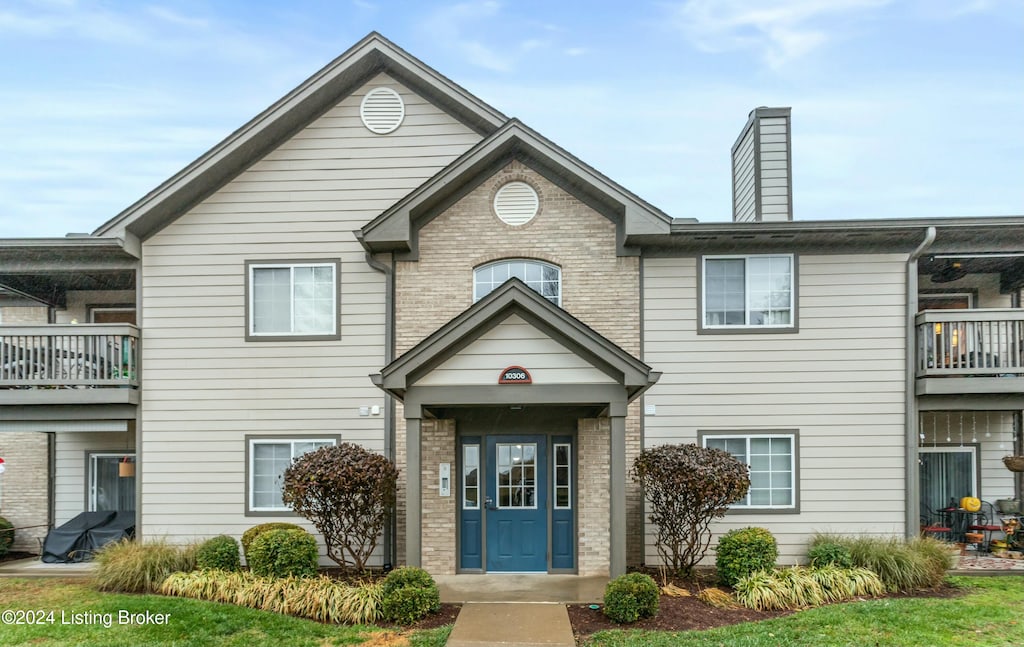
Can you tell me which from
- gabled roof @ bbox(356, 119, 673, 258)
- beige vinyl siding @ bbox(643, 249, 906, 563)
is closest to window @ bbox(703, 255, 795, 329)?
beige vinyl siding @ bbox(643, 249, 906, 563)

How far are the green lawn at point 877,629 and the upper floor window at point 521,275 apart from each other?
558 centimetres

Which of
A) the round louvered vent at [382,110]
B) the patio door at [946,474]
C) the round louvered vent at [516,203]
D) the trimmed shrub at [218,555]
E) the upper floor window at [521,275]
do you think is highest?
the round louvered vent at [382,110]

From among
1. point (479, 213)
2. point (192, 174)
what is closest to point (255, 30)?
point (192, 174)

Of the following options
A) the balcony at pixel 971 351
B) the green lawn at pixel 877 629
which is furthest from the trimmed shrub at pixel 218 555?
the balcony at pixel 971 351

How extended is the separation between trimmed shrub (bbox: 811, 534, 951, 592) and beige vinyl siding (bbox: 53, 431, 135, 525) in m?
12.7

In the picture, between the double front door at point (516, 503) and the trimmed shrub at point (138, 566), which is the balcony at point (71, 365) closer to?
the trimmed shrub at point (138, 566)

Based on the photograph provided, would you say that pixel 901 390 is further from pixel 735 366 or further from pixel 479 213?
pixel 479 213

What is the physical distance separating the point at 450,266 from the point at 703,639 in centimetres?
674

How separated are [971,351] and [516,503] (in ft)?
25.5

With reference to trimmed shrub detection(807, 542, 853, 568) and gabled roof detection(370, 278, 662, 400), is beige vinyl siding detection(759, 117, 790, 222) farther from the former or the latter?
trimmed shrub detection(807, 542, 853, 568)

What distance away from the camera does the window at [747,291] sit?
12.3m

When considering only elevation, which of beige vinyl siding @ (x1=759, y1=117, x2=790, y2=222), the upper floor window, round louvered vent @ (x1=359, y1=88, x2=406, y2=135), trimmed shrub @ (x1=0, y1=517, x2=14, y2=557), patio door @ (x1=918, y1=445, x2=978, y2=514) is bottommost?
trimmed shrub @ (x1=0, y1=517, x2=14, y2=557)

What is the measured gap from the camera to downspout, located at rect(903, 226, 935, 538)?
11922 millimetres

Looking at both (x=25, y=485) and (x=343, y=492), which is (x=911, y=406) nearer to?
(x=343, y=492)
